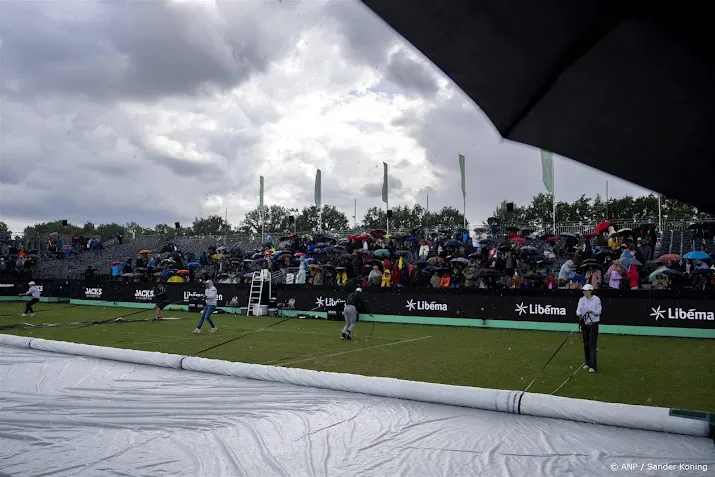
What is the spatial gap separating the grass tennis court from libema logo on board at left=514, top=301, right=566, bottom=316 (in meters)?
1.15

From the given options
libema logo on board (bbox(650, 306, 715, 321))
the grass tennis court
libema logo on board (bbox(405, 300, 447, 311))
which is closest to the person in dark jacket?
the grass tennis court

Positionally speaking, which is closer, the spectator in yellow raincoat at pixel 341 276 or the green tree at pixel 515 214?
the spectator in yellow raincoat at pixel 341 276

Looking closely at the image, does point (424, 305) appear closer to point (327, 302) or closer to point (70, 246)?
point (327, 302)

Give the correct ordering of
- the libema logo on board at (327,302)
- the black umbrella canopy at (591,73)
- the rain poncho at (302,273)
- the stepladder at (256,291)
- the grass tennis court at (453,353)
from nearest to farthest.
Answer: the black umbrella canopy at (591,73) < the grass tennis court at (453,353) < the libema logo on board at (327,302) < the stepladder at (256,291) < the rain poncho at (302,273)

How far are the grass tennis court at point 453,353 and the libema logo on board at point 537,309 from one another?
3.77ft

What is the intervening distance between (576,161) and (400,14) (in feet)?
3.30

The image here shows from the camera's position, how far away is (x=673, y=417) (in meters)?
7.37

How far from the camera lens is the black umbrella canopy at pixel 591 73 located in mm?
1670

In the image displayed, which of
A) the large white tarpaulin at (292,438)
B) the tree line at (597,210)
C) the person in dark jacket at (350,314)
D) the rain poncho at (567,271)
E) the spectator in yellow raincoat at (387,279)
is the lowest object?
the large white tarpaulin at (292,438)

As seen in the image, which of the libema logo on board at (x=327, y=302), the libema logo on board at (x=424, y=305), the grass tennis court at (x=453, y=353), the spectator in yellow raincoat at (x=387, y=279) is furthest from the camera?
the spectator in yellow raincoat at (x=387, y=279)

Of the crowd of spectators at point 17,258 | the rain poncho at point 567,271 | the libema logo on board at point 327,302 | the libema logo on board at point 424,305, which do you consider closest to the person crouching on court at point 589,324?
the rain poncho at point 567,271

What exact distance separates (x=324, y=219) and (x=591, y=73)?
10099 centimetres

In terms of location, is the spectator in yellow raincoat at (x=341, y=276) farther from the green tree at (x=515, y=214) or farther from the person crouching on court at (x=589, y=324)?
the green tree at (x=515, y=214)

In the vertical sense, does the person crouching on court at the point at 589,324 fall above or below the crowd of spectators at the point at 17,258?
below
